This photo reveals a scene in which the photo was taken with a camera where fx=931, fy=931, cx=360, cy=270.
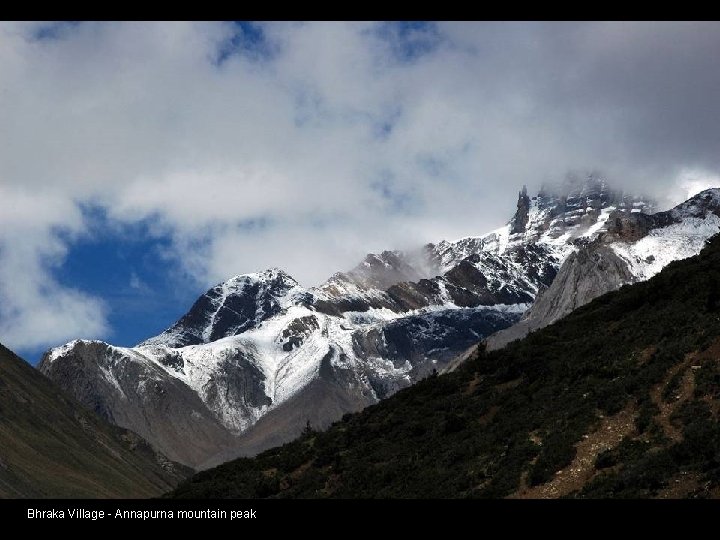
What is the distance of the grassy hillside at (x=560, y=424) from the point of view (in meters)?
36.4

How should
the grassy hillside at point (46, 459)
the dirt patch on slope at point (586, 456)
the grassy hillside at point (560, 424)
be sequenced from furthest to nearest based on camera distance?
the grassy hillside at point (46, 459) < the dirt patch on slope at point (586, 456) < the grassy hillside at point (560, 424)

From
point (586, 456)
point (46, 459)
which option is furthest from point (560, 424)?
point (46, 459)

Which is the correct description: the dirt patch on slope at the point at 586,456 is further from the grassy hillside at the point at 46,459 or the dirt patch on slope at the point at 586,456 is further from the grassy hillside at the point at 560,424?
the grassy hillside at the point at 46,459

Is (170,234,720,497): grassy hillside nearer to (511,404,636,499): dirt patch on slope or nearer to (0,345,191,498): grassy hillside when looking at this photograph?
(511,404,636,499): dirt patch on slope

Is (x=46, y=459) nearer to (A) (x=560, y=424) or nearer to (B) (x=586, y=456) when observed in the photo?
(A) (x=560, y=424)

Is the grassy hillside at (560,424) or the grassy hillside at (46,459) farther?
the grassy hillside at (46,459)

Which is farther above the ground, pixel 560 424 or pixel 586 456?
pixel 560 424

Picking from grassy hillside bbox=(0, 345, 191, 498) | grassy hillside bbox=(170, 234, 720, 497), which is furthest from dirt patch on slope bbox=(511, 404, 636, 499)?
grassy hillside bbox=(0, 345, 191, 498)

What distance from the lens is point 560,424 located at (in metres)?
43.9

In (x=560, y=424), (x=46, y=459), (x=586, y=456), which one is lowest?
(x=586, y=456)

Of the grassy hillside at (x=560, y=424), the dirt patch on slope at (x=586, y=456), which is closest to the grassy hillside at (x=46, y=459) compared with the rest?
the grassy hillside at (x=560, y=424)

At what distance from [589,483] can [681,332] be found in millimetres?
16657

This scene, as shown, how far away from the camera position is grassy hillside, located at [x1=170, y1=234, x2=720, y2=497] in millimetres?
36375

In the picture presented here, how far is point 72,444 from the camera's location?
18538 centimetres
